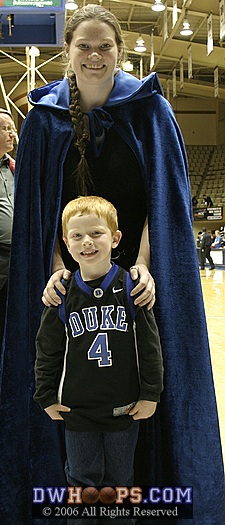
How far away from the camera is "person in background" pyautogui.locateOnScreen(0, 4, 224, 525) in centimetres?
163

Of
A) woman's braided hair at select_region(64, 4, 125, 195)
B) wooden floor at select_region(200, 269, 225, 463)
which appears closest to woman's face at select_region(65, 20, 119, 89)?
woman's braided hair at select_region(64, 4, 125, 195)

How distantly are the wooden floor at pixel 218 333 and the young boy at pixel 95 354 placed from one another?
4.57ft

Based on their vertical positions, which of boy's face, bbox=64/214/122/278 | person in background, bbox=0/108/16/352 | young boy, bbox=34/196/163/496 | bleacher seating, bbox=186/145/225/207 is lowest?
young boy, bbox=34/196/163/496

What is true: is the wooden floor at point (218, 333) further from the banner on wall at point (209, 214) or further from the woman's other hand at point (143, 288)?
the banner on wall at point (209, 214)

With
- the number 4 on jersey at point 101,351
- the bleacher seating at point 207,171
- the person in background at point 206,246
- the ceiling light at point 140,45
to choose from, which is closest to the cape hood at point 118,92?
the number 4 on jersey at point 101,351

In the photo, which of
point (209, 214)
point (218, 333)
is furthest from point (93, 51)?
point (209, 214)

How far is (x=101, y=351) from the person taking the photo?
1.38 meters

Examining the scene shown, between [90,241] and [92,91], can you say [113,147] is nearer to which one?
[92,91]

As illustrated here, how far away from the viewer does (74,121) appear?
5.23 feet

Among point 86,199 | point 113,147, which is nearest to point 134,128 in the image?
point 113,147

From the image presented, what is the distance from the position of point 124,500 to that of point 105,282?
546 millimetres

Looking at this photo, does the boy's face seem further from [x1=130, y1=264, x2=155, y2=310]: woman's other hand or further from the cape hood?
the cape hood

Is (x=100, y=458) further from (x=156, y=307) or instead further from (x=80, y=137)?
(x=80, y=137)

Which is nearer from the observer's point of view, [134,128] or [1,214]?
[134,128]
